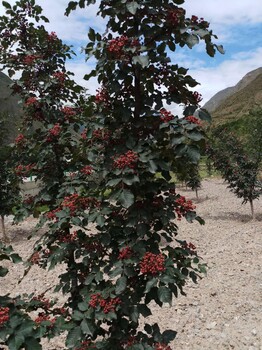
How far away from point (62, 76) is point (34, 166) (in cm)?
119

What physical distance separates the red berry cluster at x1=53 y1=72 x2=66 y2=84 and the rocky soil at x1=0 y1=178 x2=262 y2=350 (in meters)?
4.40

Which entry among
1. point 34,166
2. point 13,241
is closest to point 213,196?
point 13,241

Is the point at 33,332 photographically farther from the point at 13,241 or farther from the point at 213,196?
the point at 213,196

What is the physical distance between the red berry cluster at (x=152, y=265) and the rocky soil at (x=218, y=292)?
375 centimetres

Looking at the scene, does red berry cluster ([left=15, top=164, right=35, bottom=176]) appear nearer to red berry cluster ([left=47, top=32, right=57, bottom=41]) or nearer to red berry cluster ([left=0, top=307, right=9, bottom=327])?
red berry cluster ([left=47, top=32, right=57, bottom=41])

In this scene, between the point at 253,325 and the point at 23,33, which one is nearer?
the point at 23,33

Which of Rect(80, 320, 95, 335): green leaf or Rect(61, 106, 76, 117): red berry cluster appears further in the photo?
Rect(61, 106, 76, 117): red berry cluster

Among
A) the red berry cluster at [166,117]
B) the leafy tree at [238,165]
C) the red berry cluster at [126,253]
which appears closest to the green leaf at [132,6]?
the red berry cluster at [166,117]

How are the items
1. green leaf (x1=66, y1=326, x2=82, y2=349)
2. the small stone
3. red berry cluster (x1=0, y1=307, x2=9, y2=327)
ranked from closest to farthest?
red berry cluster (x1=0, y1=307, x2=9, y2=327)
green leaf (x1=66, y1=326, x2=82, y2=349)
the small stone

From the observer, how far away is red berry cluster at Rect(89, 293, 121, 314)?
2.56m

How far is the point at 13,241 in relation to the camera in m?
13.7

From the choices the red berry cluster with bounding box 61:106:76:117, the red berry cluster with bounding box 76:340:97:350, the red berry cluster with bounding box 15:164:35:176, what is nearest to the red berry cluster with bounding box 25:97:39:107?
the red berry cluster with bounding box 61:106:76:117

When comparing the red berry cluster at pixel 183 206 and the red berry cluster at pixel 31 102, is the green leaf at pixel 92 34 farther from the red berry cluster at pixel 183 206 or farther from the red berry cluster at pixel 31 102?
the red berry cluster at pixel 31 102

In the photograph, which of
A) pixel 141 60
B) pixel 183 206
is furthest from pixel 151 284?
pixel 141 60
